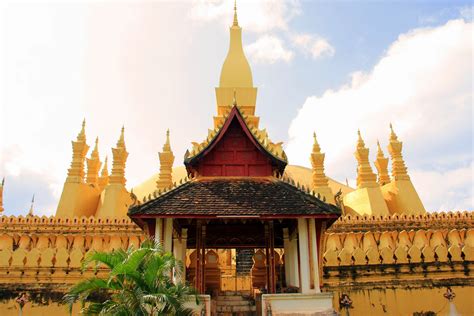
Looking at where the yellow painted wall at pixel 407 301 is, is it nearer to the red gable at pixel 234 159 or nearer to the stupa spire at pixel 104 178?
the red gable at pixel 234 159

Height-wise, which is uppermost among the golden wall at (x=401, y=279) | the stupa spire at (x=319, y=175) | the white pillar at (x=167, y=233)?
the stupa spire at (x=319, y=175)

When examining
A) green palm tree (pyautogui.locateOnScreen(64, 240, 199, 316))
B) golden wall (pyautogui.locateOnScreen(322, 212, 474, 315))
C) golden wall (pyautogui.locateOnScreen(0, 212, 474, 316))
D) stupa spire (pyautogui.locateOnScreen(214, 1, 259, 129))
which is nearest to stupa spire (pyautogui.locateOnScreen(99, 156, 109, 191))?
stupa spire (pyautogui.locateOnScreen(214, 1, 259, 129))

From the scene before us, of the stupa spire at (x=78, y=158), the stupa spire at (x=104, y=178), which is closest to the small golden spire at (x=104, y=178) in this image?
the stupa spire at (x=104, y=178)

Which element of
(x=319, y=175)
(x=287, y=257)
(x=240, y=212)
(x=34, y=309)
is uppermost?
(x=319, y=175)

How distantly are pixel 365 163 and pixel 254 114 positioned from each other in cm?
679

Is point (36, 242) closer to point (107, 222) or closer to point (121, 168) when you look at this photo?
point (107, 222)

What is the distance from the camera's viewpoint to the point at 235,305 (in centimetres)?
1212

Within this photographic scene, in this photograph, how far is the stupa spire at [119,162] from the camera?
866 inches

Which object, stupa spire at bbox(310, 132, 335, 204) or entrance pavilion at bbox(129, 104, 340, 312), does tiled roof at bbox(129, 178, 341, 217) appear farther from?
stupa spire at bbox(310, 132, 335, 204)

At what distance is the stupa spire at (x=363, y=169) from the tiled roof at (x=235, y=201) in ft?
40.6

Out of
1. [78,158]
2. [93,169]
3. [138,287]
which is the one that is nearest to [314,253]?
[138,287]

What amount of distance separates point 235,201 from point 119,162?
13.3 m

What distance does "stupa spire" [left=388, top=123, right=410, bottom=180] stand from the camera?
2319 centimetres

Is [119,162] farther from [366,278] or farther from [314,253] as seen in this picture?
[314,253]
